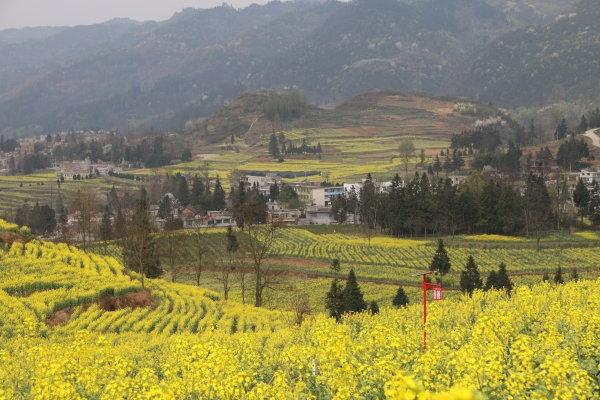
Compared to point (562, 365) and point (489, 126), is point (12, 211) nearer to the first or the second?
point (562, 365)

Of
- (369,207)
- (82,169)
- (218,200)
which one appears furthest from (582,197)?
(82,169)

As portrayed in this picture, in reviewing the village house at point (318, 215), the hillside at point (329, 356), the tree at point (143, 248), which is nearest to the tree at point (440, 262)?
the tree at point (143, 248)

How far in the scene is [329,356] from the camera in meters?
13.5

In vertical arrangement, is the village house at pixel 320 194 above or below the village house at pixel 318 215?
above

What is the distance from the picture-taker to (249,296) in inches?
2007

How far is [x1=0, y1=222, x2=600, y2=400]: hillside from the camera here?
11.2 meters

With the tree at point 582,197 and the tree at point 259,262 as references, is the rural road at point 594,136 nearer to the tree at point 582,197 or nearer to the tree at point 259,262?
the tree at point 582,197

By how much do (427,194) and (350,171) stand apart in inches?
2431

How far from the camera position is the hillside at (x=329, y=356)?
11.2m

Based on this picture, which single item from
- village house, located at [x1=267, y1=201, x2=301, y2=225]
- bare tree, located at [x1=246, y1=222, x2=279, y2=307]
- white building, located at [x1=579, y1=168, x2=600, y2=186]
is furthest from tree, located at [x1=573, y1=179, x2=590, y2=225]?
bare tree, located at [x1=246, y1=222, x2=279, y2=307]

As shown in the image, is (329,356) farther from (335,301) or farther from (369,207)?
(369,207)

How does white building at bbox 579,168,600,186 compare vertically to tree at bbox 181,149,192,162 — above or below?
below

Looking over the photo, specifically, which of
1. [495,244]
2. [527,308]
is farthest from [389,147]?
[527,308]

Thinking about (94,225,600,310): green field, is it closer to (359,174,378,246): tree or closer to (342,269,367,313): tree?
(359,174,378,246): tree
